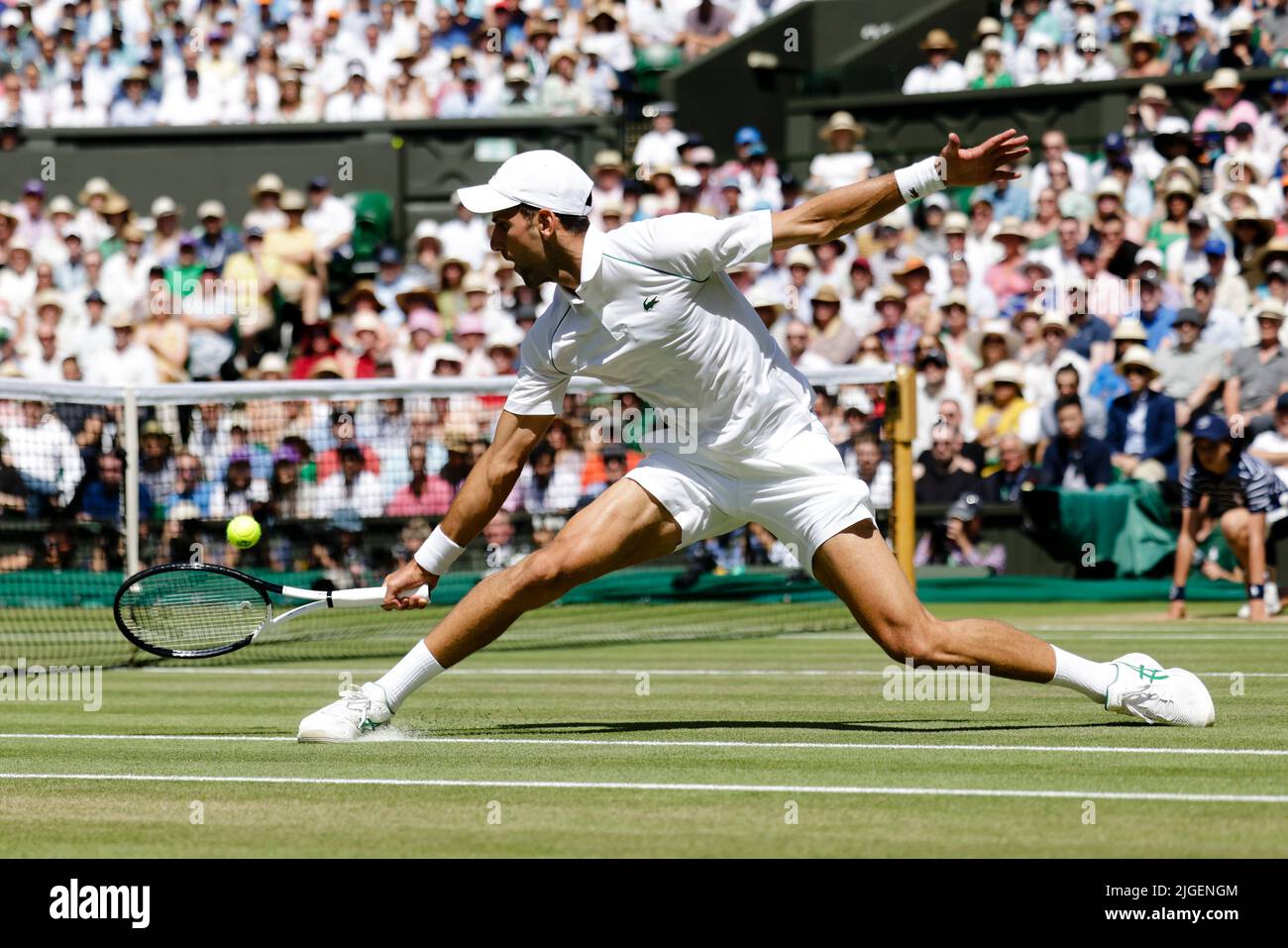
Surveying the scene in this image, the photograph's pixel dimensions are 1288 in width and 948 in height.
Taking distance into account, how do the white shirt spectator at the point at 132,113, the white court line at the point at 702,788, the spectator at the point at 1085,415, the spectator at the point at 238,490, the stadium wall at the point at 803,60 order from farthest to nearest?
the white shirt spectator at the point at 132,113, the stadium wall at the point at 803,60, the spectator at the point at 1085,415, the spectator at the point at 238,490, the white court line at the point at 702,788

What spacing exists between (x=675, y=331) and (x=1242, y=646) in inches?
250

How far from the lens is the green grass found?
6.08 meters

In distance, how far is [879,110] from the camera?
2344 centimetres

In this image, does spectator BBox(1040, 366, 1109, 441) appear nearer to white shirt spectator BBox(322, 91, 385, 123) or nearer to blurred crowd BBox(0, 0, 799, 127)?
blurred crowd BBox(0, 0, 799, 127)

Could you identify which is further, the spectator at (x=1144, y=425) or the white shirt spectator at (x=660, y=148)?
the white shirt spectator at (x=660, y=148)

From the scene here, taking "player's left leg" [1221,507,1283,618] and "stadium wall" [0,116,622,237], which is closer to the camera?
"player's left leg" [1221,507,1283,618]

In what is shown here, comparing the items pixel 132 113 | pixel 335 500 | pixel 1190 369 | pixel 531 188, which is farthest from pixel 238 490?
pixel 132 113

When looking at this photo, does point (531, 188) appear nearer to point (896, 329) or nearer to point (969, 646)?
point (969, 646)

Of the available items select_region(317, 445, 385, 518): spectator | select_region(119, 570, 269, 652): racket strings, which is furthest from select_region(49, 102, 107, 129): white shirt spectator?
select_region(119, 570, 269, 652): racket strings

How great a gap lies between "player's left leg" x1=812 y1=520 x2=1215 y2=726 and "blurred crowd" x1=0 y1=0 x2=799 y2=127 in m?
16.9

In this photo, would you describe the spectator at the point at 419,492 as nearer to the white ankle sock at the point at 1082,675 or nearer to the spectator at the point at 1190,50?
the white ankle sock at the point at 1082,675

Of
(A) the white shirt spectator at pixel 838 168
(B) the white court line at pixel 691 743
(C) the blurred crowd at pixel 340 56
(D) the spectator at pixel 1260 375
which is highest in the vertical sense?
(C) the blurred crowd at pixel 340 56

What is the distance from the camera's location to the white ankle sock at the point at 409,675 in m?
8.36

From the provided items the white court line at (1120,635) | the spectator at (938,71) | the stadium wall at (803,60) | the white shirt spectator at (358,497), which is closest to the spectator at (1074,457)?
the white court line at (1120,635)
